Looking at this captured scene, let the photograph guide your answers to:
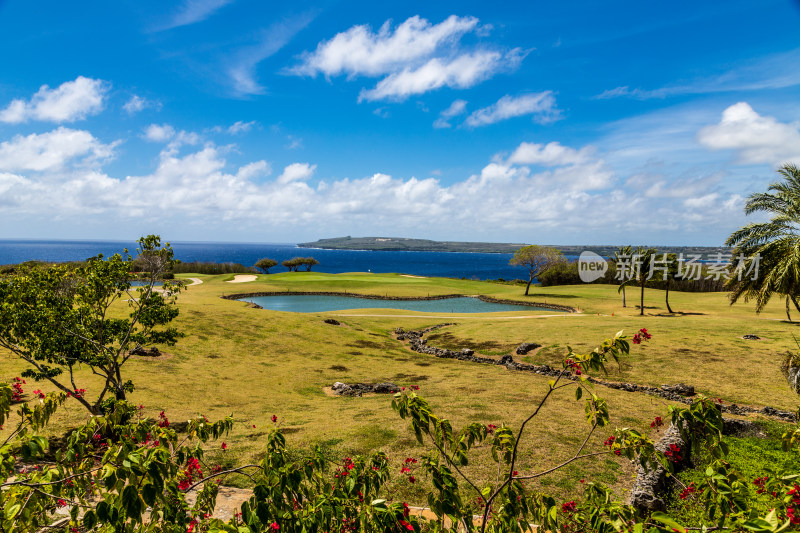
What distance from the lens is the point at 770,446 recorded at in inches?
537

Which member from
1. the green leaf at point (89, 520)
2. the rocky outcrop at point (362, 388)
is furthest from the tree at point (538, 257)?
the green leaf at point (89, 520)

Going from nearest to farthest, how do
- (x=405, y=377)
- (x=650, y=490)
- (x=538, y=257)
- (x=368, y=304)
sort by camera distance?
(x=650, y=490) → (x=405, y=377) → (x=368, y=304) → (x=538, y=257)

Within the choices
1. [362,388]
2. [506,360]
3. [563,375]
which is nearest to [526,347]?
[506,360]

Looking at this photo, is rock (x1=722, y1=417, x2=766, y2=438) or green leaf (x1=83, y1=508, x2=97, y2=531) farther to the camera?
rock (x1=722, y1=417, x2=766, y2=438)

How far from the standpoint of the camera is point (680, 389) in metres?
20.9

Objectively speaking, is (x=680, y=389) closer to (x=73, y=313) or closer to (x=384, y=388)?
(x=384, y=388)

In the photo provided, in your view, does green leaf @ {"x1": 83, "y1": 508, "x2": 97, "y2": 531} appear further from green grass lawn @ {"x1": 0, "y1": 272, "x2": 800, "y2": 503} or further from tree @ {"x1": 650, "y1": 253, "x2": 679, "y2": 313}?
tree @ {"x1": 650, "y1": 253, "x2": 679, "y2": 313}

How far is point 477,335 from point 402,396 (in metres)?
35.6

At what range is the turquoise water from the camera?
6259cm

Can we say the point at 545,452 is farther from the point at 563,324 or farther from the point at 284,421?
the point at 563,324

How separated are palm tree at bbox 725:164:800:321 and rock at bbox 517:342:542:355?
1479cm

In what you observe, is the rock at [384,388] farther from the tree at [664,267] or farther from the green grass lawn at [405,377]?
the tree at [664,267]

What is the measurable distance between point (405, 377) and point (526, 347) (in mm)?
11645

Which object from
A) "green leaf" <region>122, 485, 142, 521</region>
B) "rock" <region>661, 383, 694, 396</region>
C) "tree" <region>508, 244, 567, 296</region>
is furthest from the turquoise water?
"green leaf" <region>122, 485, 142, 521</region>
